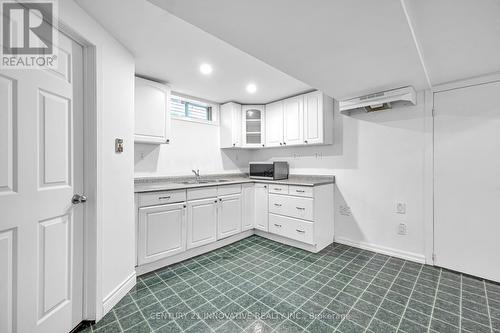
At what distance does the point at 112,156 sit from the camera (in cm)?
170

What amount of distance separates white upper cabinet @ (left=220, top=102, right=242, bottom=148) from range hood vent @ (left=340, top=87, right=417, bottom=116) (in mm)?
1706

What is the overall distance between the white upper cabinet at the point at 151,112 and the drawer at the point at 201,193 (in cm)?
76

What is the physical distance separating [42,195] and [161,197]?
1104mm

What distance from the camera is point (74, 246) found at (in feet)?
4.80

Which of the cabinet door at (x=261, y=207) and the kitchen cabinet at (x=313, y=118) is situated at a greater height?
the kitchen cabinet at (x=313, y=118)

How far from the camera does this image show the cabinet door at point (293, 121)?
3230 millimetres

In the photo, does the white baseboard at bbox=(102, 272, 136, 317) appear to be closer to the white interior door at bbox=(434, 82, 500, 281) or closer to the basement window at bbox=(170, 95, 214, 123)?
Result: the basement window at bbox=(170, 95, 214, 123)

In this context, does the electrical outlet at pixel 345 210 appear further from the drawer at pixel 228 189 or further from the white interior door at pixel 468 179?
the drawer at pixel 228 189

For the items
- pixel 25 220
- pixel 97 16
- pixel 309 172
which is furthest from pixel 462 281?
pixel 97 16

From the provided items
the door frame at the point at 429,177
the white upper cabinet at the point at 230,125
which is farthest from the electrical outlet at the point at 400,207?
the white upper cabinet at the point at 230,125

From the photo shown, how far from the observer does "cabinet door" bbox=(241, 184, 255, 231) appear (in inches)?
128

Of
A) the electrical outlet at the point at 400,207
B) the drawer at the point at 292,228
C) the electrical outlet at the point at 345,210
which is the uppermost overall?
the electrical outlet at the point at 400,207

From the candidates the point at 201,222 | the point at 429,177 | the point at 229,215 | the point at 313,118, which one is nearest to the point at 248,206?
the point at 229,215

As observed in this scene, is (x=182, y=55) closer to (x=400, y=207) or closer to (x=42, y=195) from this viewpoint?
(x=42, y=195)
